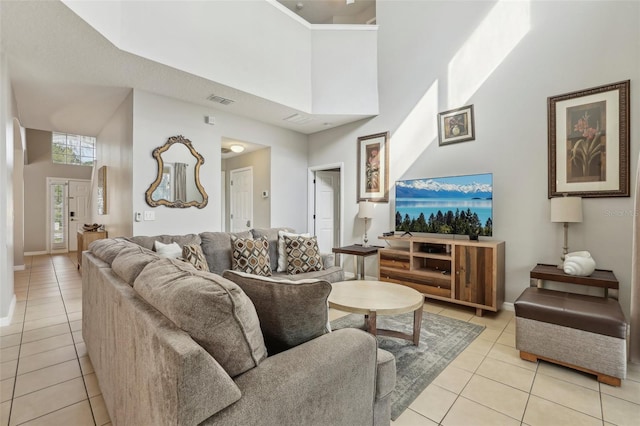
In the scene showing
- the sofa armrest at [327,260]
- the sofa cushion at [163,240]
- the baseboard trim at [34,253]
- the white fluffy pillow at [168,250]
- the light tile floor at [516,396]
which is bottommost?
the light tile floor at [516,396]

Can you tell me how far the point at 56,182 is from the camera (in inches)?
310

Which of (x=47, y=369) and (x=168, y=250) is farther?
(x=168, y=250)

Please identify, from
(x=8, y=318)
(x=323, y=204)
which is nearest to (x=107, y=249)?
(x=8, y=318)

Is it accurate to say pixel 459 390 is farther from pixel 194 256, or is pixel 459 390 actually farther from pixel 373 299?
pixel 194 256

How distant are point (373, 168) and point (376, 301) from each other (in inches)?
113

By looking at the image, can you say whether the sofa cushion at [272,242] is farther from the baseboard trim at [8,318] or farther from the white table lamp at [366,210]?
the baseboard trim at [8,318]

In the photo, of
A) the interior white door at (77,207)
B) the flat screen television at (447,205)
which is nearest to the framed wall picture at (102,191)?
the interior white door at (77,207)

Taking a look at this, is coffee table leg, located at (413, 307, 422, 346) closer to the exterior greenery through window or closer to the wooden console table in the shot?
the wooden console table

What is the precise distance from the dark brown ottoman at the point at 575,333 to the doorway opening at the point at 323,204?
3683mm

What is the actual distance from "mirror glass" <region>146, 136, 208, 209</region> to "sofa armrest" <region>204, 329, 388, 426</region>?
353 cm

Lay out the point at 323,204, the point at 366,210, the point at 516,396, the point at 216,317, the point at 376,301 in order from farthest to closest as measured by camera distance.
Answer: the point at 323,204, the point at 366,210, the point at 376,301, the point at 516,396, the point at 216,317

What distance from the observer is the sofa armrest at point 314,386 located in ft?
2.83

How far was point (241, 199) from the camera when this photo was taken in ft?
19.7

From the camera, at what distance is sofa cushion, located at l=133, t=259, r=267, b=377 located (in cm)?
88
